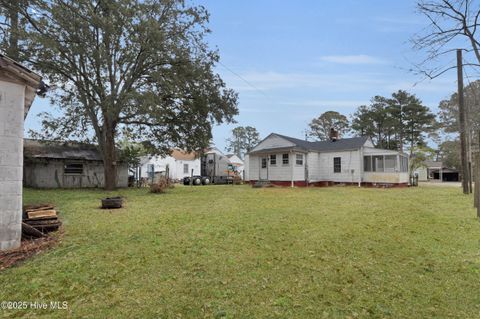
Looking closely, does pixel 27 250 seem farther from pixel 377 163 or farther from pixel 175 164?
pixel 175 164

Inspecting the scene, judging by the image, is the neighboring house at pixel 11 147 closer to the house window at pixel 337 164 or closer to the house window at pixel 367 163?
the house window at pixel 337 164

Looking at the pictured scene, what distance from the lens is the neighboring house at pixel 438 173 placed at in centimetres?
3939

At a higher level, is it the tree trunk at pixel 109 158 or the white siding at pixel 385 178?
the tree trunk at pixel 109 158

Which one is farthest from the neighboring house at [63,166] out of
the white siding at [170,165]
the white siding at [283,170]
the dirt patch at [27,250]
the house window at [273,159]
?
the dirt patch at [27,250]

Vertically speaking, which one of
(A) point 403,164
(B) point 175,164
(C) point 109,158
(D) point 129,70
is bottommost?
(A) point 403,164

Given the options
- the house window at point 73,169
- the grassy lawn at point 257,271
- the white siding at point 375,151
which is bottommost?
the grassy lawn at point 257,271

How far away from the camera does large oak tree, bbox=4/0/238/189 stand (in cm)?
1422

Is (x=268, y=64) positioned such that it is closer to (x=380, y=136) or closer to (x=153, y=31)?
(x=153, y=31)

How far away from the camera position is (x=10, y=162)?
4.84 metres

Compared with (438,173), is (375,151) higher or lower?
higher

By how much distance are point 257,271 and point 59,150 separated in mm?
20530

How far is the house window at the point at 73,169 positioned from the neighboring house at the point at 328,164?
12.7 metres

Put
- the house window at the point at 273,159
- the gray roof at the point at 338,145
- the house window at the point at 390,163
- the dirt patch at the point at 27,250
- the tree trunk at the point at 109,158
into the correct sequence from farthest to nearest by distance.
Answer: the house window at the point at 273,159, the gray roof at the point at 338,145, the house window at the point at 390,163, the tree trunk at the point at 109,158, the dirt patch at the point at 27,250

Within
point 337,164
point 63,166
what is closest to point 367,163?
point 337,164
